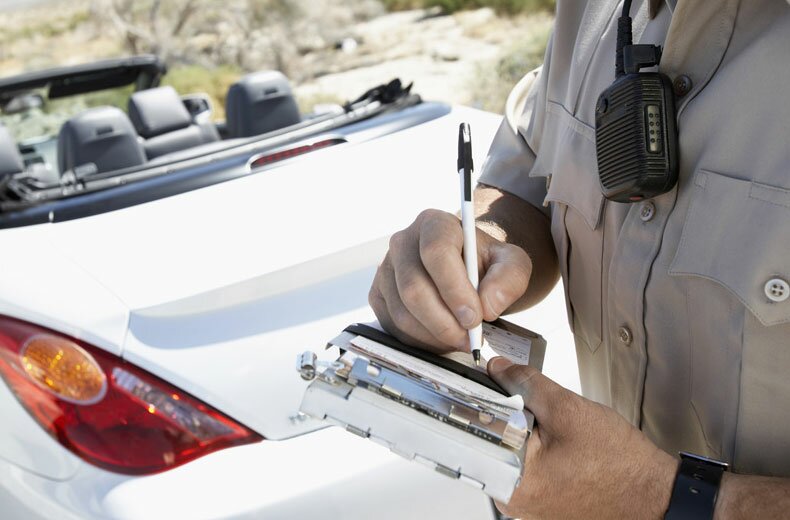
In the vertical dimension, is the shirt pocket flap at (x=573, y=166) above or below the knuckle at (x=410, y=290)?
above

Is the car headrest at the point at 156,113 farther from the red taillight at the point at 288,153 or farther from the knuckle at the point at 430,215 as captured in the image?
the knuckle at the point at 430,215

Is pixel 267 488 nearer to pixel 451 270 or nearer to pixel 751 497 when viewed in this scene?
pixel 451 270

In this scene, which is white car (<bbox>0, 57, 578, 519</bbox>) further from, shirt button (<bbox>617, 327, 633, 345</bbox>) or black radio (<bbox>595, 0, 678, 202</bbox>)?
black radio (<bbox>595, 0, 678, 202</bbox>)

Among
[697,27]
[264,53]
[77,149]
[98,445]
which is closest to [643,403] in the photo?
[697,27]

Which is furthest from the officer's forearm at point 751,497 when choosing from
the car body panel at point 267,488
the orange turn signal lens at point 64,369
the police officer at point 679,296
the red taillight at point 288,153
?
the red taillight at point 288,153

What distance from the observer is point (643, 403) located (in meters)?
1.17

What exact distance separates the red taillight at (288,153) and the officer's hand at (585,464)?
1744 mm

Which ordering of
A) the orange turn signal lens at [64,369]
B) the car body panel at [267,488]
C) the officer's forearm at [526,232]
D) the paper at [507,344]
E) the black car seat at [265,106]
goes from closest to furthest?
the paper at [507,344]
the officer's forearm at [526,232]
the car body panel at [267,488]
the orange turn signal lens at [64,369]
the black car seat at [265,106]

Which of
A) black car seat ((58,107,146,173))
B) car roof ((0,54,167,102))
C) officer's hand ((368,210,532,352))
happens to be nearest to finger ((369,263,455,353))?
officer's hand ((368,210,532,352))

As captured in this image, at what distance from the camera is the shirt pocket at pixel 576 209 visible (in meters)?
1.21

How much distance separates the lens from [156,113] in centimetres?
479

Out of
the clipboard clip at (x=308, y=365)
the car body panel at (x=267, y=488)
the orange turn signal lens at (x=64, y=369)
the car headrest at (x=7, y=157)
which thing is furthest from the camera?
the car headrest at (x=7, y=157)

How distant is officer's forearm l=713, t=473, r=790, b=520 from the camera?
3.01 feet

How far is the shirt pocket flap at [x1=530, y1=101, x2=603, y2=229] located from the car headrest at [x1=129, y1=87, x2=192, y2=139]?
12.5ft
